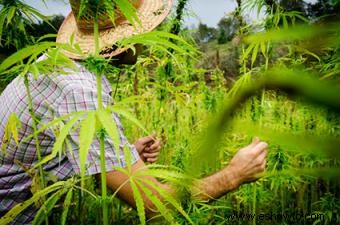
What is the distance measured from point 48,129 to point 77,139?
0.19 meters

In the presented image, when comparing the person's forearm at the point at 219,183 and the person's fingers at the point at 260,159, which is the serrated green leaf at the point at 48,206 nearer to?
the person's forearm at the point at 219,183

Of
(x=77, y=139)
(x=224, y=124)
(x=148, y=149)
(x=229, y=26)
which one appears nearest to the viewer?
(x=224, y=124)

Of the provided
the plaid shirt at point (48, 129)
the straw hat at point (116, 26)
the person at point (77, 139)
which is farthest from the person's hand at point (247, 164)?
the straw hat at point (116, 26)

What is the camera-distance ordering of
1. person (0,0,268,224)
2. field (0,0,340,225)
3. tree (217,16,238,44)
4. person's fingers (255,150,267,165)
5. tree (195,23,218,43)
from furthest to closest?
tree (195,23,218,43) < tree (217,16,238,44) < person's fingers (255,150,267,165) < person (0,0,268,224) < field (0,0,340,225)

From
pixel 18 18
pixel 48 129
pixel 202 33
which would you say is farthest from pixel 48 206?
pixel 202 33

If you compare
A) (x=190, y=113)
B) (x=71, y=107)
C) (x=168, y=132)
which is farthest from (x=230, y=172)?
(x=190, y=113)

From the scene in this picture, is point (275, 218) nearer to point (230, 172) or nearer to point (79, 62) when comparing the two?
point (230, 172)

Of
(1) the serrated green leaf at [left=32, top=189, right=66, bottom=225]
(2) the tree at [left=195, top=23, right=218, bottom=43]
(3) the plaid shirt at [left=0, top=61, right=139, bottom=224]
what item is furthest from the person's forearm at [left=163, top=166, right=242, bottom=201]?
(2) the tree at [left=195, top=23, right=218, bottom=43]

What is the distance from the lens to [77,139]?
53.2 inches

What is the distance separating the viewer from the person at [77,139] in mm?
1377

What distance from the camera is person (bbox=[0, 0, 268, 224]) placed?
4.52ft

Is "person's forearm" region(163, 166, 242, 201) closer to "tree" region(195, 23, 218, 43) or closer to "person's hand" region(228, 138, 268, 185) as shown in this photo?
"person's hand" region(228, 138, 268, 185)

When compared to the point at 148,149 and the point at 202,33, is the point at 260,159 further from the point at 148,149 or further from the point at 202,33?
the point at 202,33

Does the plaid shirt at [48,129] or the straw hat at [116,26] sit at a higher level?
the straw hat at [116,26]
